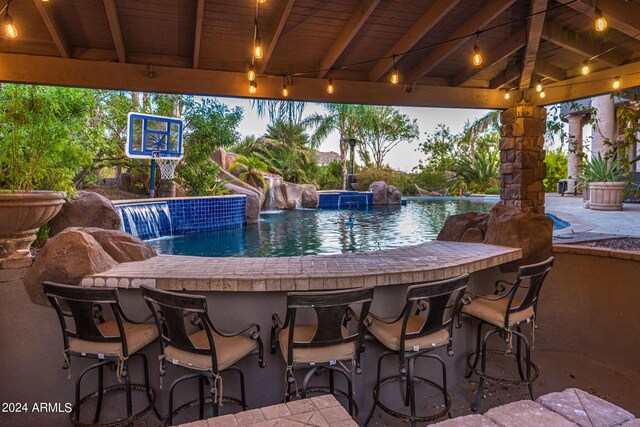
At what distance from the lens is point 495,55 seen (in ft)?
17.9

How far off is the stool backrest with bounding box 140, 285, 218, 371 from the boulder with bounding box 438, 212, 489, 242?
3.19 meters

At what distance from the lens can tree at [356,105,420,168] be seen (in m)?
23.4

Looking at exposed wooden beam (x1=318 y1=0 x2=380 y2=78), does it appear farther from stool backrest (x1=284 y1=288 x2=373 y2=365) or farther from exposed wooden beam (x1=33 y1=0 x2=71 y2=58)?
stool backrest (x1=284 y1=288 x2=373 y2=365)

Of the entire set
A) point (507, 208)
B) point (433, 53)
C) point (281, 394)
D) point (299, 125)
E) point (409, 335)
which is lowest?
point (281, 394)

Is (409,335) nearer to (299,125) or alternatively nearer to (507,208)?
(507,208)

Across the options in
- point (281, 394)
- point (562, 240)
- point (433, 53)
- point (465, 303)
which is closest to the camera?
point (281, 394)

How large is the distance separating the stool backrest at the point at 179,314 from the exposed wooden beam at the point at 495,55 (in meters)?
4.98

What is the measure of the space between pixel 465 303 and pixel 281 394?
1578mm

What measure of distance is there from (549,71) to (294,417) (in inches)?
252

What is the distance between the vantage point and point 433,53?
17.6 feet

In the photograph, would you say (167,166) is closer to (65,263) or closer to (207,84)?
(207,84)

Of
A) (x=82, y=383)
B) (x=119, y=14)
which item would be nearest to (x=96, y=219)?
(x=119, y=14)

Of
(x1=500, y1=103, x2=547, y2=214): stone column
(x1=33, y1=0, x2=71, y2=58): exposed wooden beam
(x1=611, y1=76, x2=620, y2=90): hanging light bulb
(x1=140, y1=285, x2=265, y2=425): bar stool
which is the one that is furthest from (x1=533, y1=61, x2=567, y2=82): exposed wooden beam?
(x1=33, y1=0, x2=71, y2=58): exposed wooden beam

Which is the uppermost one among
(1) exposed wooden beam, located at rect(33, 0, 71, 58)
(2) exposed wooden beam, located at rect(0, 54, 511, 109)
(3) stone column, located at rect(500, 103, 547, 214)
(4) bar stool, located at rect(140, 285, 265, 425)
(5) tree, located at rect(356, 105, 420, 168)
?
(5) tree, located at rect(356, 105, 420, 168)
